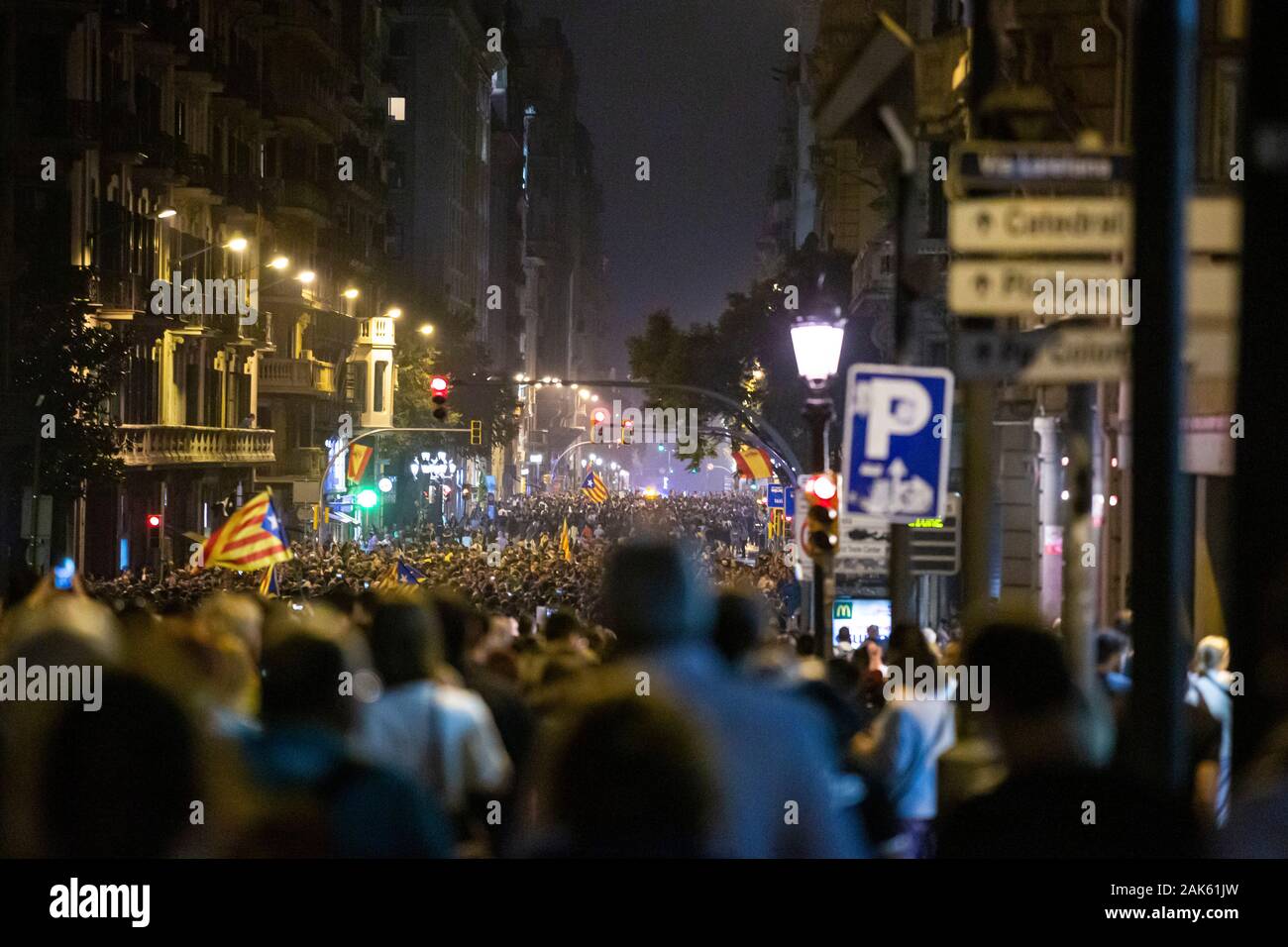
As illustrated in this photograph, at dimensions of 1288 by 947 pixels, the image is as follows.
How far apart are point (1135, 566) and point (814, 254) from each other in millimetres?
49961

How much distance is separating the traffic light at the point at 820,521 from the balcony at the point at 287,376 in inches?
1891

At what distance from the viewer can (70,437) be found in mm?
34406

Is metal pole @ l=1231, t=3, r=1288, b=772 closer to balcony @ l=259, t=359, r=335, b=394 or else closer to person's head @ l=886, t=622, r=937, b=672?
person's head @ l=886, t=622, r=937, b=672

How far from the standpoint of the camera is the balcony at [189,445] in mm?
47062

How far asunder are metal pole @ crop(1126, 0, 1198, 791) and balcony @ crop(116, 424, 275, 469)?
38.0 meters

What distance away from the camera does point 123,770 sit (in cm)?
395

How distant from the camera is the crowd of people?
3561 mm

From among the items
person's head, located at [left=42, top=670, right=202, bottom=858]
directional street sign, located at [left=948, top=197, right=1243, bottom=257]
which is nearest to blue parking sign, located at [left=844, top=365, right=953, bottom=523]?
directional street sign, located at [left=948, top=197, right=1243, bottom=257]

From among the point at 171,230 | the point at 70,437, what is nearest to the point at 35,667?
the point at 70,437

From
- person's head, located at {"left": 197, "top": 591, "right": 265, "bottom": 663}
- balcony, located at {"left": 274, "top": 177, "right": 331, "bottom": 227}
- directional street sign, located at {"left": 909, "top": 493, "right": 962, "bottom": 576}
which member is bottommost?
person's head, located at {"left": 197, "top": 591, "right": 265, "bottom": 663}

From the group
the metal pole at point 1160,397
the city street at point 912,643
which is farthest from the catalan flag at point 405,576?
the metal pole at point 1160,397

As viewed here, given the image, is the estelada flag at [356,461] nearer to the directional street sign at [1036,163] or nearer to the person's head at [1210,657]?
the person's head at [1210,657]
